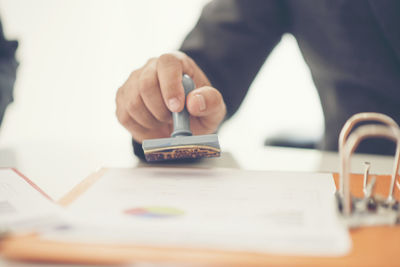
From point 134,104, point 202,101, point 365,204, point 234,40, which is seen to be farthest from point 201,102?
point 234,40

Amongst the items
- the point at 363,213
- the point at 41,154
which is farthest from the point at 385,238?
the point at 41,154

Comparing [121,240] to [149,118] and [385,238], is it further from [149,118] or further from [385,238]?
[149,118]

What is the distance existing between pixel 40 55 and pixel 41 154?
141cm

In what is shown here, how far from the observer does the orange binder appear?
0.77 feet

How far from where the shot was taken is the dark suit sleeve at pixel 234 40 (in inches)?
33.5

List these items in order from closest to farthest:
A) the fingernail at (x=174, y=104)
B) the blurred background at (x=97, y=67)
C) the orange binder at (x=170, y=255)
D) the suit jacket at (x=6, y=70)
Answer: the orange binder at (x=170, y=255) → the fingernail at (x=174, y=104) → the suit jacket at (x=6, y=70) → the blurred background at (x=97, y=67)

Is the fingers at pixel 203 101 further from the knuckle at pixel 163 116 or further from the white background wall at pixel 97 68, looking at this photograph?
the white background wall at pixel 97 68

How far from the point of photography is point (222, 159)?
1.91ft

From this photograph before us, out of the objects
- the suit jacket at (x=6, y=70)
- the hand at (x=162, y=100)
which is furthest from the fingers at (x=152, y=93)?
the suit jacket at (x=6, y=70)

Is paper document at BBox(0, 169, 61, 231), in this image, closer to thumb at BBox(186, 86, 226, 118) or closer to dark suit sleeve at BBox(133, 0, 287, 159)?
thumb at BBox(186, 86, 226, 118)

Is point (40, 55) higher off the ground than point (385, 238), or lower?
higher

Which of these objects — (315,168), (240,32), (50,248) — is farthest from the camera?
(240,32)

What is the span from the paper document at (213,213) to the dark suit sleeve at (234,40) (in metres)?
0.47

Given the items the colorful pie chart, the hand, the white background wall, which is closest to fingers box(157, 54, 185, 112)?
the hand
